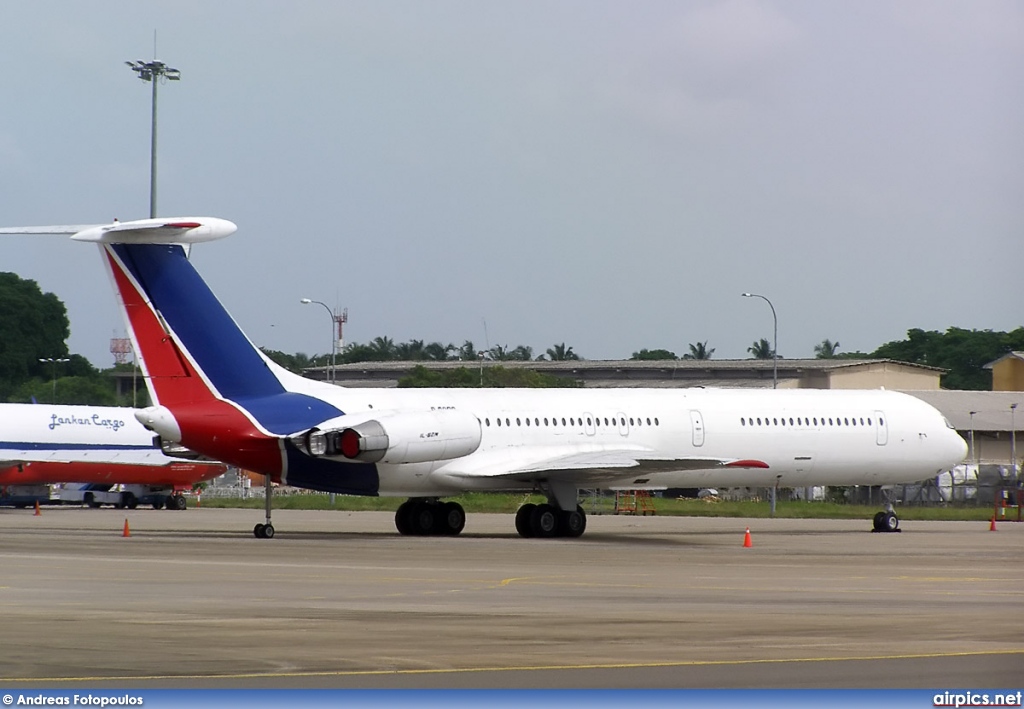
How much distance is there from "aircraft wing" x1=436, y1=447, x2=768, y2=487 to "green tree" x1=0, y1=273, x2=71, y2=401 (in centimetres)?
8138

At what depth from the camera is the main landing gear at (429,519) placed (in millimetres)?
36875

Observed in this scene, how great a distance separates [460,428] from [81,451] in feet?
106

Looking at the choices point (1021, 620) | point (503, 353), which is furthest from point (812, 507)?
point (503, 353)

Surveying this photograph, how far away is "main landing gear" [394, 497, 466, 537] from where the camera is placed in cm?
3688

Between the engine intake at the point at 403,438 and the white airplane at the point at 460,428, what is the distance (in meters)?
0.03

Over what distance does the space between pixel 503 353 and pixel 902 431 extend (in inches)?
4048

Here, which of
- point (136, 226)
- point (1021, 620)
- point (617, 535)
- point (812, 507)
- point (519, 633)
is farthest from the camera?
point (812, 507)

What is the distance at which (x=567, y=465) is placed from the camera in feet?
114

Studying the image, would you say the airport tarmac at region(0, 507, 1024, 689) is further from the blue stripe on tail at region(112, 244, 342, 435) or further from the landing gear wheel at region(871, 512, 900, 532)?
the landing gear wheel at region(871, 512, 900, 532)

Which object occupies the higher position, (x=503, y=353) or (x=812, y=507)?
(x=503, y=353)

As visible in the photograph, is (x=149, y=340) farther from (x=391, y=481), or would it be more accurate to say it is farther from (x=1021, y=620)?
(x=1021, y=620)

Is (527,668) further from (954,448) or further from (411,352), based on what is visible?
(411,352)

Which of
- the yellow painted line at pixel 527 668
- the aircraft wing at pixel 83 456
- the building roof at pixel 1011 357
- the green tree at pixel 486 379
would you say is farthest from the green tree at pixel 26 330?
the yellow painted line at pixel 527 668

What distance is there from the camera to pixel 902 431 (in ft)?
133
